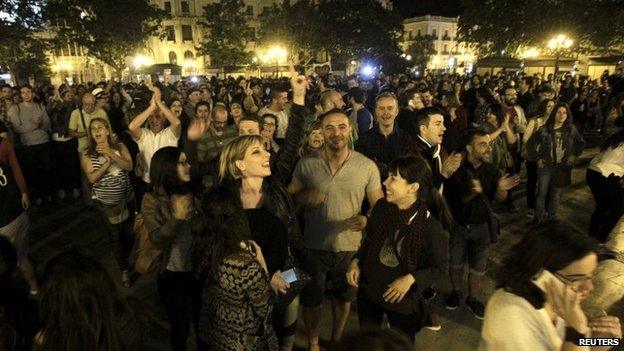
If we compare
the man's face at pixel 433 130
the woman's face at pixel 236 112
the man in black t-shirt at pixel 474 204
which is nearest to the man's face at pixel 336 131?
the man's face at pixel 433 130

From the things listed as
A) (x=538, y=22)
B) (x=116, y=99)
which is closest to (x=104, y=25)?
(x=116, y=99)

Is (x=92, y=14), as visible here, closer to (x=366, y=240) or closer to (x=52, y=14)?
(x=52, y=14)

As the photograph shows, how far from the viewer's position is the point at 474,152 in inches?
160

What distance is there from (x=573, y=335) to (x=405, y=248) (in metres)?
1.06

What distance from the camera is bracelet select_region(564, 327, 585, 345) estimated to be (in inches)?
72.5

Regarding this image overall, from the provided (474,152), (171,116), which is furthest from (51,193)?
(474,152)

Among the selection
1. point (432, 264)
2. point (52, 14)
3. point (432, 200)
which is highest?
point (52, 14)

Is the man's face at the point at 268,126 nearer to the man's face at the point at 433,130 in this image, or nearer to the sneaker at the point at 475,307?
the man's face at the point at 433,130

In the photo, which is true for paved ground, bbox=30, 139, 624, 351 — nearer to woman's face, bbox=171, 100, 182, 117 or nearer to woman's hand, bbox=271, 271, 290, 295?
woman's hand, bbox=271, 271, 290, 295

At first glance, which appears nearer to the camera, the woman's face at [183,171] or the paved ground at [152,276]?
the woman's face at [183,171]

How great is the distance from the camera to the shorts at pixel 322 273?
3.57m

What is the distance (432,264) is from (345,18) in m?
47.3

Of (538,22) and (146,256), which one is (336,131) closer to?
(146,256)

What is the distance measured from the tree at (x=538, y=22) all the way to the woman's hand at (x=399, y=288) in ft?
77.2
